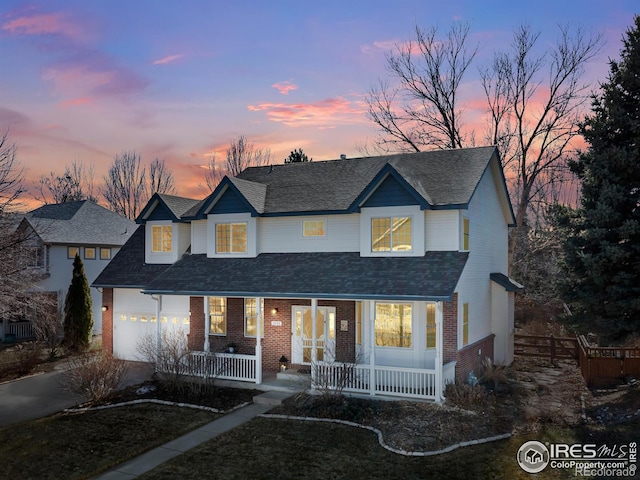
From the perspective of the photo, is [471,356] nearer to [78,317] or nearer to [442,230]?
[442,230]

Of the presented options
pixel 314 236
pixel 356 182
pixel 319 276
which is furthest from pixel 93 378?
pixel 356 182

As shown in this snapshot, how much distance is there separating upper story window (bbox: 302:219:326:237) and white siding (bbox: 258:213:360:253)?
0.39ft

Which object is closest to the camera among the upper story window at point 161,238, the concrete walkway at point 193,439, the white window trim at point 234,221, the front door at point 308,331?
the concrete walkway at point 193,439

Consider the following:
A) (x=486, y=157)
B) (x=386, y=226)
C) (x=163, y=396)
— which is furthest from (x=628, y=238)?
(x=163, y=396)

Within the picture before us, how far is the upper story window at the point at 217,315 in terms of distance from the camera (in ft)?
63.1

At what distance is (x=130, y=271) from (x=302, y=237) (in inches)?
313

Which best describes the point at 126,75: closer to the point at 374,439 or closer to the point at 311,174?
the point at 311,174

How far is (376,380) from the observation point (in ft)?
50.5

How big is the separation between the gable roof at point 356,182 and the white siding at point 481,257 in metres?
0.75

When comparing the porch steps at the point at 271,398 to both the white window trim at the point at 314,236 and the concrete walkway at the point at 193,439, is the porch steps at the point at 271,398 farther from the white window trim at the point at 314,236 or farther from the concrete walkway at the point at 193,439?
the white window trim at the point at 314,236

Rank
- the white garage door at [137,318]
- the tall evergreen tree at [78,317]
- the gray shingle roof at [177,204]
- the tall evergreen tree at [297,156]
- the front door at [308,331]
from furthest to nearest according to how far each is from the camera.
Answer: the tall evergreen tree at [297,156] < the tall evergreen tree at [78,317] < the gray shingle roof at [177,204] < the white garage door at [137,318] < the front door at [308,331]

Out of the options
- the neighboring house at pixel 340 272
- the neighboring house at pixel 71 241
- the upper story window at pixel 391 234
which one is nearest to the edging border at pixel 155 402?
the neighboring house at pixel 340 272

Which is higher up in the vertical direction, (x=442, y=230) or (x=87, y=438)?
(x=442, y=230)

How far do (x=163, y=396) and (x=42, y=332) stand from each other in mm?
10793
